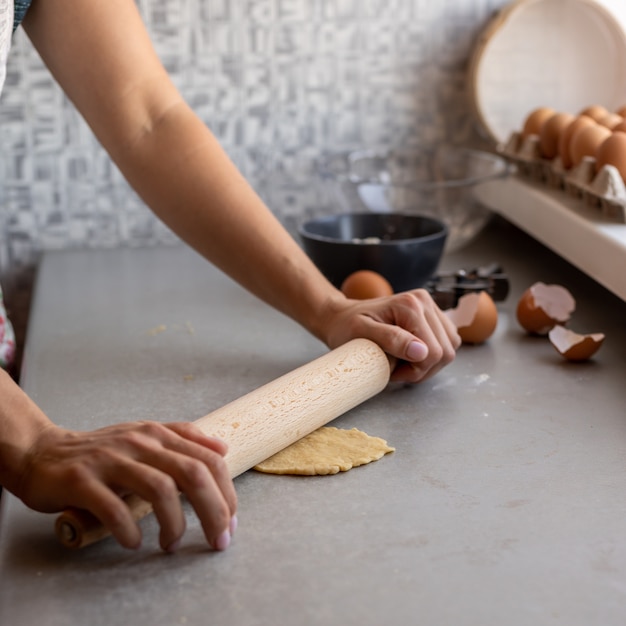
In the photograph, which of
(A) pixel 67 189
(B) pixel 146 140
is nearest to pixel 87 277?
(A) pixel 67 189

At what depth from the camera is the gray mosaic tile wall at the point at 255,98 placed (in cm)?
160

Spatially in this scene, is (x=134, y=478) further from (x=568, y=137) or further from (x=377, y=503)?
(x=568, y=137)

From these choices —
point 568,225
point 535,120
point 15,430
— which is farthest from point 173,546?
point 535,120

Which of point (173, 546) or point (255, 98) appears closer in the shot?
point (173, 546)

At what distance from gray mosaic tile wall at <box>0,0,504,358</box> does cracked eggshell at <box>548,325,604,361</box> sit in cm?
73

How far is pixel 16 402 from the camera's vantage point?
2.36ft

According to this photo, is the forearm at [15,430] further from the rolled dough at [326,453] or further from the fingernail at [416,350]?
the fingernail at [416,350]

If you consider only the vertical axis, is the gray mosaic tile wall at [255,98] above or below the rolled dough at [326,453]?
above

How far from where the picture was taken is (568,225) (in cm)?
131

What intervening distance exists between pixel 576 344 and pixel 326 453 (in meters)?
0.39

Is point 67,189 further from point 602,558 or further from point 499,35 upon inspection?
point 602,558

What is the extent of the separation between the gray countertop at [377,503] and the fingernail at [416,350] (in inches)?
2.0

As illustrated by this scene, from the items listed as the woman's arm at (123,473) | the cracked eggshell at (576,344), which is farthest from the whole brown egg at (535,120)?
the woman's arm at (123,473)

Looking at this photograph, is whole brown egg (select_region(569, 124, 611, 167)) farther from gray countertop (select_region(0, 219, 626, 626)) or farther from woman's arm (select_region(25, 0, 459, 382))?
woman's arm (select_region(25, 0, 459, 382))
